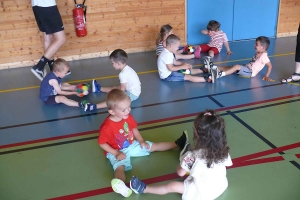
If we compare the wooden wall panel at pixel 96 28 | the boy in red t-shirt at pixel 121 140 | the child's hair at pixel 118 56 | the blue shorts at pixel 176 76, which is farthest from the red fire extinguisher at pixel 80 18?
the boy in red t-shirt at pixel 121 140

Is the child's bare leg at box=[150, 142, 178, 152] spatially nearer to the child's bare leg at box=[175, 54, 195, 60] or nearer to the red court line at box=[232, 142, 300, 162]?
the red court line at box=[232, 142, 300, 162]

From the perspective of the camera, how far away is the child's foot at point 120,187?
247cm

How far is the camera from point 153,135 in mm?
3408

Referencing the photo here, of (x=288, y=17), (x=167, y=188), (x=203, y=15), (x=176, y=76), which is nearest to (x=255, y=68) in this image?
(x=176, y=76)

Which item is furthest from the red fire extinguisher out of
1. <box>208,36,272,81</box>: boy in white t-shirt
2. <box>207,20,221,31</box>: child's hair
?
<box>208,36,272,81</box>: boy in white t-shirt

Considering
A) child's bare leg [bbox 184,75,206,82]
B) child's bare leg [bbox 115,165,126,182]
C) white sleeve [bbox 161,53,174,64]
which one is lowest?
child's bare leg [bbox 115,165,126,182]

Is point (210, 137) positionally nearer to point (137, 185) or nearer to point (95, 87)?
point (137, 185)

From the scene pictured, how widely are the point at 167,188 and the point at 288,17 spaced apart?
252 inches

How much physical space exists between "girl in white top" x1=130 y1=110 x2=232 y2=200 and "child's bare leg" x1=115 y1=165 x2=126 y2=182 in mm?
547

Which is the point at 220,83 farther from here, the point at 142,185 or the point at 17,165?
the point at 17,165

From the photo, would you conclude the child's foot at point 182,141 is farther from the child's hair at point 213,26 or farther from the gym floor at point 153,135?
the child's hair at point 213,26

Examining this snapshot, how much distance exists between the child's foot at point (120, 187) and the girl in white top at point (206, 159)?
45 centimetres

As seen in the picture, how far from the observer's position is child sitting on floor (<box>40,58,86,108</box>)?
4.12m

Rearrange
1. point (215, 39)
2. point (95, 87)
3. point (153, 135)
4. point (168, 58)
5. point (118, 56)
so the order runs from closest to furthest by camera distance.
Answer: point (153, 135) < point (118, 56) < point (95, 87) < point (168, 58) < point (215, 39)
